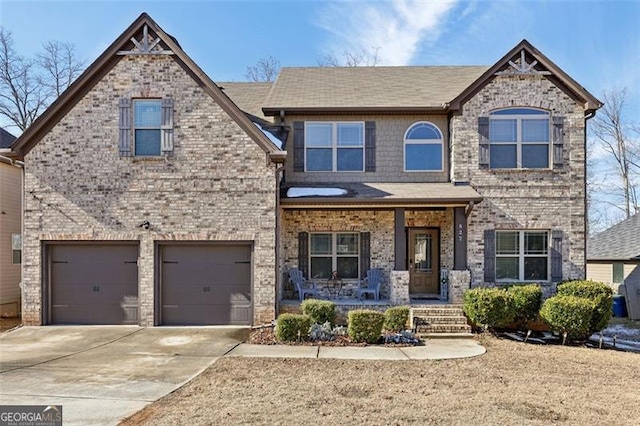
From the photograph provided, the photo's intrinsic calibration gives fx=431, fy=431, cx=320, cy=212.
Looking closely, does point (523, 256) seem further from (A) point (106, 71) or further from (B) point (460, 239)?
(A) point (106, 71)

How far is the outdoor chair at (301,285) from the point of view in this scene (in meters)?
12.3

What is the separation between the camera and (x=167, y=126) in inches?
444

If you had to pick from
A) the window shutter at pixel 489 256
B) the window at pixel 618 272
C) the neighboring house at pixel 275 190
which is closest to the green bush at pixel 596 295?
the neighboring house at pixel 275 190

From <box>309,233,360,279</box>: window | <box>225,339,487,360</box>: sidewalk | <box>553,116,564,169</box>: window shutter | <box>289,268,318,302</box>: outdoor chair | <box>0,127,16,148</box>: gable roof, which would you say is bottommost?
<box>225,339,487,360</box>: sidewalk

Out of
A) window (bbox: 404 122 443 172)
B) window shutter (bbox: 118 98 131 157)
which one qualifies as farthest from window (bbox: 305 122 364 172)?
window shutter (bbox: 118 98 131 157)

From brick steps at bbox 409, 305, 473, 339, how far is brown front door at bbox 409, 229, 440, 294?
2.15 m

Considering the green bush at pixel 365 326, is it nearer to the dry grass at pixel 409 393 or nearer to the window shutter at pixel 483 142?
the dry grass at pixel 409 393

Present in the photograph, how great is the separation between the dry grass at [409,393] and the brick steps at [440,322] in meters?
1.95

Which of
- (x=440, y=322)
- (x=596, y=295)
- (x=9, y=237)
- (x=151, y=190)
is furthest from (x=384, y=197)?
(x=9, y=237)

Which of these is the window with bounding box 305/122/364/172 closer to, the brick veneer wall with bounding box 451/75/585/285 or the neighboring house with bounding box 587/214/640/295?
the brick veneer wall with bounding box 451/75/585/285

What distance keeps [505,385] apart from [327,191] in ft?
22.6

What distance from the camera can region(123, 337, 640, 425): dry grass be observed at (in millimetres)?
5480

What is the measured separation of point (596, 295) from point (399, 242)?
16.6 feet

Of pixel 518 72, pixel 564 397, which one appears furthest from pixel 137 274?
pixel 518 72
